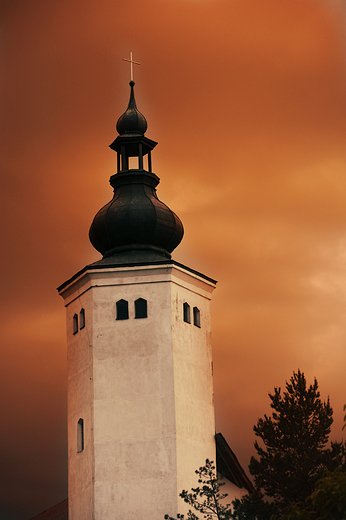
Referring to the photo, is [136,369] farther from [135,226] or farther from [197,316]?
[135,226]

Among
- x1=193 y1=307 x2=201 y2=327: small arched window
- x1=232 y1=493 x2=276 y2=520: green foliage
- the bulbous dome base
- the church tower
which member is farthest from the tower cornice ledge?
x1=232 y1=493 x2=276 y2=520: green foliage

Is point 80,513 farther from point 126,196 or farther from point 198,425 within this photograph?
point 126,196

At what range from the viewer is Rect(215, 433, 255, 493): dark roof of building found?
3161 centimetres

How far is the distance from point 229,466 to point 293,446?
2488 millimetres

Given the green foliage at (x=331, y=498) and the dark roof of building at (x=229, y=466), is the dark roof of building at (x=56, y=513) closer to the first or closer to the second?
the dark roof of building at (x=229, y=466)

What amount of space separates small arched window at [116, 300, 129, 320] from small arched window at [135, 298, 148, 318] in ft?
1.07

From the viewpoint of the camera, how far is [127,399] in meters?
29.6

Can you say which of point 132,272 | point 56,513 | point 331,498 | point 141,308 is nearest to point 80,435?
point 141,308

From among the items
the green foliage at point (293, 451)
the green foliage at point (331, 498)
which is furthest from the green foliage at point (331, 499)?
the green foliage at point (293, 451)

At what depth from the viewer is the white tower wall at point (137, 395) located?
2873 centimetres

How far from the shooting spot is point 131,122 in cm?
3525

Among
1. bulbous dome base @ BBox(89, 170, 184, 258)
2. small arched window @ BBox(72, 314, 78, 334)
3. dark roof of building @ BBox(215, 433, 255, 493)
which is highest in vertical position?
bulbous dome base @ BBox(89, 170, 184, 258)

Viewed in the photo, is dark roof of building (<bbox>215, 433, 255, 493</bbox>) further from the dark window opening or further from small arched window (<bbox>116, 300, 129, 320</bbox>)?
small arched window (<bbox>116, 300, 129, 320</bbox>)

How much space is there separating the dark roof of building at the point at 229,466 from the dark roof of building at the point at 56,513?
28.0ft
